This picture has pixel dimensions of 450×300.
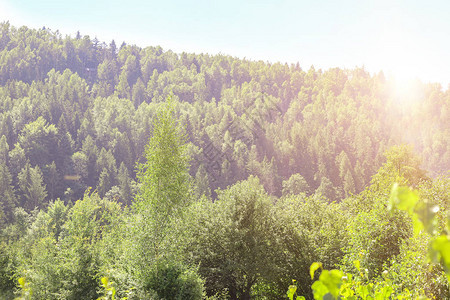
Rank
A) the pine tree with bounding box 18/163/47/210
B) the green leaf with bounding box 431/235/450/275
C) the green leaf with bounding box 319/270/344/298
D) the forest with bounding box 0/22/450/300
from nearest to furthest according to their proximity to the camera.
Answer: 1. the green leaf with bounding box 431/235/450/275
2. the green leaf with bounding box 319/270/344/298
3. the forest with bounding box 0/22/450/300
4. the pine tree with bounding box 18/163/47/210

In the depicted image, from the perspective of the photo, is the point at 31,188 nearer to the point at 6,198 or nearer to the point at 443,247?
the point at 6,198

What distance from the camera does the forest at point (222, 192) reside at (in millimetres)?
12469

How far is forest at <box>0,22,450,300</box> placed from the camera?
12.5m

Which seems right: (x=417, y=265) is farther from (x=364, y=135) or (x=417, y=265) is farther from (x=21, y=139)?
(x=364, y=135)

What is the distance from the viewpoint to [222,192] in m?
19.5

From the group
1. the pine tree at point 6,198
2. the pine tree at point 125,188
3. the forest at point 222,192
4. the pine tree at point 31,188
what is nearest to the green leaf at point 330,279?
the forest at point 222,192

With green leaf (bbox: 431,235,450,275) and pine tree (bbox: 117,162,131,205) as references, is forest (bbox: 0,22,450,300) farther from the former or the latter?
pine tree (bbox: 117,162,131,205)

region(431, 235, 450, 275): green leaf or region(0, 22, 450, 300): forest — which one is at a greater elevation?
region(431, 235, 450, 275): green leaf

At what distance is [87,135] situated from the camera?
116m

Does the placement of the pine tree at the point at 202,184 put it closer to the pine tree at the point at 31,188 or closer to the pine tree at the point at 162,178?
the pine tree at the point at 31,188

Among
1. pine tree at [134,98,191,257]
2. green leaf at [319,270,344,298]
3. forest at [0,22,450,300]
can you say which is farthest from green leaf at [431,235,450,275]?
pine tree at [134,98,191,257]

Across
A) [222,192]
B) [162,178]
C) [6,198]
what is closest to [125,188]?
[6,198]

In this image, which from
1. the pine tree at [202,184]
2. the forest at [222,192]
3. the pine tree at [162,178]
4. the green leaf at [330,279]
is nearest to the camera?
the green leaf at [330,279]

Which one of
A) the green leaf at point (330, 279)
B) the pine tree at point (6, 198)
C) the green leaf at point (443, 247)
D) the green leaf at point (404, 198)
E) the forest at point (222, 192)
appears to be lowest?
the pine tree at point (6, 198)
